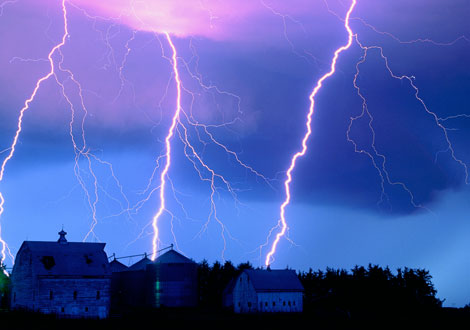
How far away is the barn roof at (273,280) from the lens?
6581cm

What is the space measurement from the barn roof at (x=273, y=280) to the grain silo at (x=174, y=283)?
6.13 metres

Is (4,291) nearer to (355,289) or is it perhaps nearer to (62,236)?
(62,236)

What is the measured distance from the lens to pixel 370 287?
70750mm

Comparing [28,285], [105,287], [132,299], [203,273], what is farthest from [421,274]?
[28,285]

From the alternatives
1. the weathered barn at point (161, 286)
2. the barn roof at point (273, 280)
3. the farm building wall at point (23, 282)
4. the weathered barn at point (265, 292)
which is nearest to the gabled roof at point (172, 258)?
the weathered barn at point (161, 286)

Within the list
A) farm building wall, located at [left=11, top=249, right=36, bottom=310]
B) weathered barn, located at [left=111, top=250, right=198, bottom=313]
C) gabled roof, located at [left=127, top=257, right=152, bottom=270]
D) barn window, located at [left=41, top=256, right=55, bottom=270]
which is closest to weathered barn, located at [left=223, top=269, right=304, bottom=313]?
weathered barn, located at [left=111, top=250, right=198, bottom=313]

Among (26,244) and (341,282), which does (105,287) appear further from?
(341,282)

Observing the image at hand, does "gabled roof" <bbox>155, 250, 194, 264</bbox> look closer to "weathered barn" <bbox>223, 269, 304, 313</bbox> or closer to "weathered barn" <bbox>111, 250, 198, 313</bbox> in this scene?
"weathered barn" <bbox>111, 250, 198, 313</bbox>

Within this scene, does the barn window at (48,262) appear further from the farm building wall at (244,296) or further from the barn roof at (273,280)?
the barn roof at (273,280)

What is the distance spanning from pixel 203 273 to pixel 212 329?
4630cm

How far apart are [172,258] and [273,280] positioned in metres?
12.0

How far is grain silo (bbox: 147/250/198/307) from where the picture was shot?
66625mm

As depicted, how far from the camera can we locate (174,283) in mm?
67000

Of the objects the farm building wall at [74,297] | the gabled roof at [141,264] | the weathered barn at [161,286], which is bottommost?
the farm building wall at [74,297]
